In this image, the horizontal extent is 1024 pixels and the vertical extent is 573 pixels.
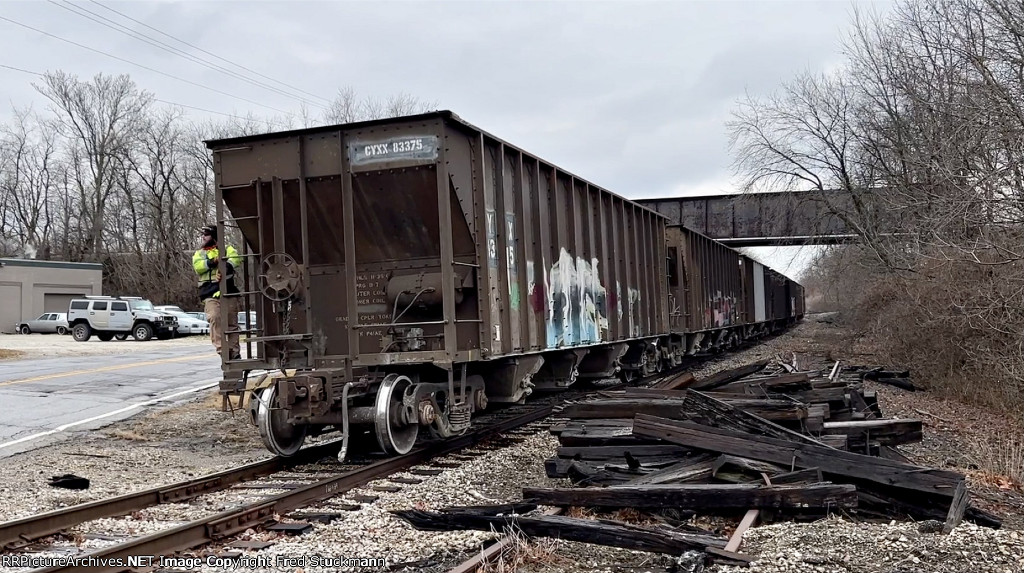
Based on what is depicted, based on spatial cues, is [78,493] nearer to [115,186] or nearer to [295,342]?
[295,342]

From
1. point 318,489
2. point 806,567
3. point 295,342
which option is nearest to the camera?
point 806,567

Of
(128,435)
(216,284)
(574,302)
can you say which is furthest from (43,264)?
(574,302)

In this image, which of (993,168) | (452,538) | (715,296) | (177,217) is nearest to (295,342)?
(452,538)

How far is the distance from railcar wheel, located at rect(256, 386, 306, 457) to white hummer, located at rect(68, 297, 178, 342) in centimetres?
3135

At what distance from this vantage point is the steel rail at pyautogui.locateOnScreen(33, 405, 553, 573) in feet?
14.8

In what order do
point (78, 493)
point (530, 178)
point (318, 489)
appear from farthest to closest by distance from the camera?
point (530, 178)
point (78, 493)
point (318, 489)

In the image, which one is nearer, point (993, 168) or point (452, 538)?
point (452, 538)

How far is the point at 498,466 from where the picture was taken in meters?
7.85

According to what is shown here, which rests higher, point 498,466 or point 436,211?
point 436,211

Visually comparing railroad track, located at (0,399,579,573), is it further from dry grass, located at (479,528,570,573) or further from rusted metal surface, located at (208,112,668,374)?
dry grass, located at (479,528,570,573)

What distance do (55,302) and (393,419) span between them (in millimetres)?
53923

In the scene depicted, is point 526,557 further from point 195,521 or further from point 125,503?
point 125,503

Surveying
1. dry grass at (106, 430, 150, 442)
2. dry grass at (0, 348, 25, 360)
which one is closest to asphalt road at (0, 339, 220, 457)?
dry grass at (106, 430, 150, 442)

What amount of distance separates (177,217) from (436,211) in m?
59.8
